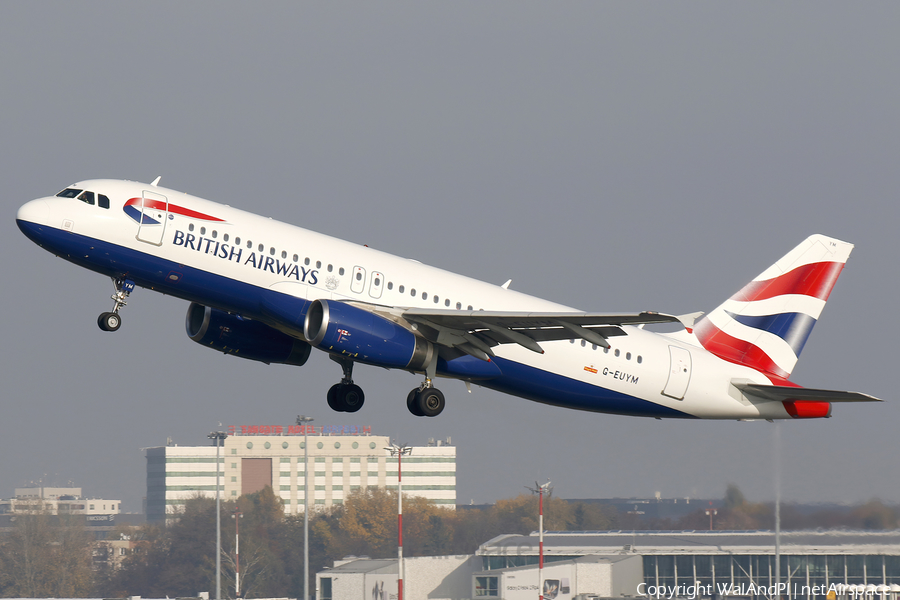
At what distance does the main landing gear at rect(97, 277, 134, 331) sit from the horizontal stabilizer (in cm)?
2067

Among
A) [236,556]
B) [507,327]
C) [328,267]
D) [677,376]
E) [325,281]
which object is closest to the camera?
[507,327]

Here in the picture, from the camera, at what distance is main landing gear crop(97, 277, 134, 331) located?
3412cm

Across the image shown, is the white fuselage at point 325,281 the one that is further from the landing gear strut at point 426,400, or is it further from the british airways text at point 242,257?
the landing gear strut at point 426,400

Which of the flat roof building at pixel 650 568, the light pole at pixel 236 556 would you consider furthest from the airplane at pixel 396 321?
the light pole at pixel 236 556

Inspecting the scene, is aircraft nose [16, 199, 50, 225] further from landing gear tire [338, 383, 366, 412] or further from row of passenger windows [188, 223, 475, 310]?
landing gear tire [338, 383, 366, 412]

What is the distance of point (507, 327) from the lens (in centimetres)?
3372

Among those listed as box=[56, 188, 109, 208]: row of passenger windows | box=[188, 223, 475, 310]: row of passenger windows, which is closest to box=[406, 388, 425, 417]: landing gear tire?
box=[188, 223, 475, 310]: row of passenger windows

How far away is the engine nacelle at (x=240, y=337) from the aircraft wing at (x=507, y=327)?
243 inches

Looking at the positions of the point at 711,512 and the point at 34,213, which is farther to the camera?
the point at 711,512

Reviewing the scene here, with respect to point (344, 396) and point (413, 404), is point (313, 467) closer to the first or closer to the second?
point (344, 396)

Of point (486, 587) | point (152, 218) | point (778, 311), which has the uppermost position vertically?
point (152, 218)

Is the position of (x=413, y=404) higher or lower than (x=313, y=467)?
higher

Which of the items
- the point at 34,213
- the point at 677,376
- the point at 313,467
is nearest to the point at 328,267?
the point at 34,213

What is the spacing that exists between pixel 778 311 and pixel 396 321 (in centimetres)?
1563
